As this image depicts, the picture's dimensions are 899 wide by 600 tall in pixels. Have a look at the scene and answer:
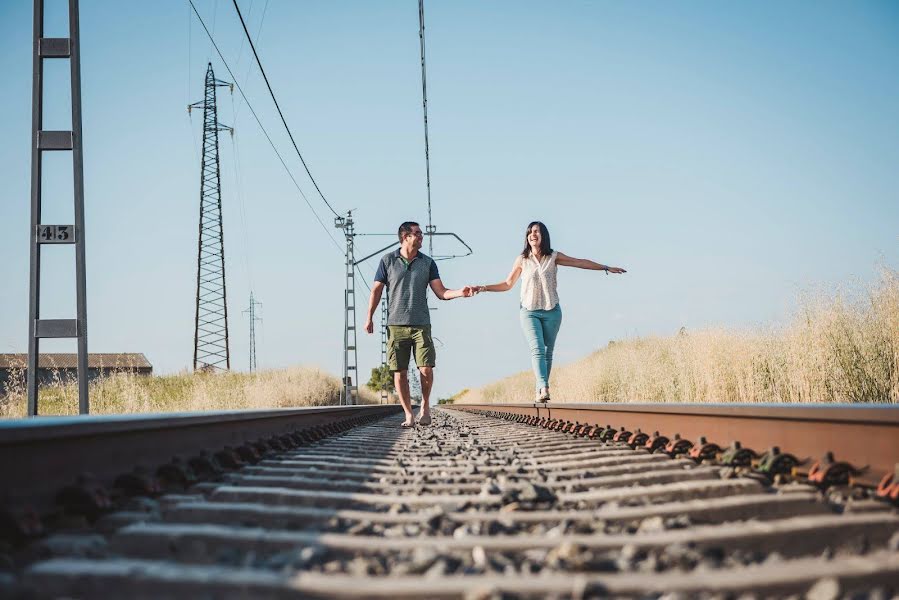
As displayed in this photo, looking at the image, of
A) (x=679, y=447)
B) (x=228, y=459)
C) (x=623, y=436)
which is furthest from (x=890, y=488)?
(x=228, y=459)

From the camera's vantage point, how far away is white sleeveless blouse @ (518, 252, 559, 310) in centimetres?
820

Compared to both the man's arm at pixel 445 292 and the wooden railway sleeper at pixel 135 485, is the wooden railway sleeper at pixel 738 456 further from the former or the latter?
the man's arm at pixel 445 292

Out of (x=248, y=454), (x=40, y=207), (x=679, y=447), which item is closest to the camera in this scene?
(x=679, y=447)

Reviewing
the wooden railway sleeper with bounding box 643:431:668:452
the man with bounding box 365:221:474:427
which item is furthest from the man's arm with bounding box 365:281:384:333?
the wooden railway sleeper with bounding box 643:431:668:452

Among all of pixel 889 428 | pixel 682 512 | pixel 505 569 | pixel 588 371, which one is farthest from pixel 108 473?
pixel 588 371

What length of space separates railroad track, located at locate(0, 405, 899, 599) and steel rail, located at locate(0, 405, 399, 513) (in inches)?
5.3

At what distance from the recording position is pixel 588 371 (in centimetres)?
1684

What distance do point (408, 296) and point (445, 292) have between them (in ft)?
1.24

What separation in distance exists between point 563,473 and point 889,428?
1422mm

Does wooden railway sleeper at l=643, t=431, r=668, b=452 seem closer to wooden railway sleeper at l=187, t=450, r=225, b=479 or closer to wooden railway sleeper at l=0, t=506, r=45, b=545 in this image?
wooden railway sleeper at l=187, t=450, r=225, b=479

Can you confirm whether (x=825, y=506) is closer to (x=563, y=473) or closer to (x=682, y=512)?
(x=682, y=512)

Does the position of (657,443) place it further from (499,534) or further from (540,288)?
(540,288)

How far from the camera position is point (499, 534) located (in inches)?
91.4

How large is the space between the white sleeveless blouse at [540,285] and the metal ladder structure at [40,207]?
13.9 ft
